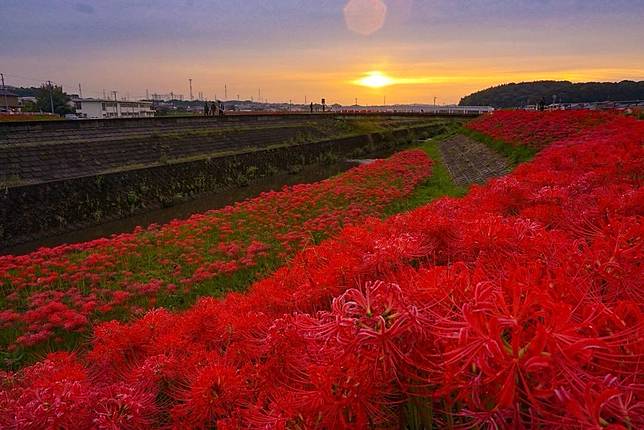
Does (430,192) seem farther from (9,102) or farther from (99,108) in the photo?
(99,108)

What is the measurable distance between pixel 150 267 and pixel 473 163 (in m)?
16.3

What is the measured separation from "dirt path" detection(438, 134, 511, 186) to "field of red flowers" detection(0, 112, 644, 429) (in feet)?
45.9

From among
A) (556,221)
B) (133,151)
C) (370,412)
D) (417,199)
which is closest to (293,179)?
(133,151)

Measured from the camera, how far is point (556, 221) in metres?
3.30

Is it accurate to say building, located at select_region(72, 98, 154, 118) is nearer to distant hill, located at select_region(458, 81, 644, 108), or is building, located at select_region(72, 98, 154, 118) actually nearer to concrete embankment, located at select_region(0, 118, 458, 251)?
concrete embankment, located at select_region(0, 118, 458, 251)

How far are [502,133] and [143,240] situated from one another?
18.7 metres

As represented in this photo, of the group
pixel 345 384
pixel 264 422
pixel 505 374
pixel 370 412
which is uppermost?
pixel 505 374

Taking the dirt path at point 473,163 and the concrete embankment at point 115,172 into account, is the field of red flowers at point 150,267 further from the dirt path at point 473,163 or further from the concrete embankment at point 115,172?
the dirt path at point 473,163

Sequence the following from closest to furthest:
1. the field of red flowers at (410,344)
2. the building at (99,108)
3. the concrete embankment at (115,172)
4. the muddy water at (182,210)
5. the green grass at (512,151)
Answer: the field of red flowers at (410,344), the muddy water at (182,210), the concrete embankment at (115,172), the green grass at (512,151), the building at (99,108)

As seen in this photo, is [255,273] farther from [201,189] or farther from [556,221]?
[201,189]

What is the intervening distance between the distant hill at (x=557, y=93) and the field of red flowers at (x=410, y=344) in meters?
47.8

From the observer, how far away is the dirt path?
17.1 metres

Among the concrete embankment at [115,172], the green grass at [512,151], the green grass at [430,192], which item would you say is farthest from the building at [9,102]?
the green grass at [512,151]

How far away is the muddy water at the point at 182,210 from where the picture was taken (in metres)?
13.4
